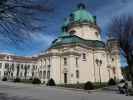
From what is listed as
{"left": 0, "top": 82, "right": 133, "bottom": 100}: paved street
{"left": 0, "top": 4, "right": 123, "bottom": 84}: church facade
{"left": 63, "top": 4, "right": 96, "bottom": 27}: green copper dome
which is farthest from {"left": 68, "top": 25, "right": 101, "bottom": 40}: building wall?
{"left": 0, "top": 82, "right": 133, "bottom": 100}: paved street

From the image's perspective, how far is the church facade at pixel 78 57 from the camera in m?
50.1

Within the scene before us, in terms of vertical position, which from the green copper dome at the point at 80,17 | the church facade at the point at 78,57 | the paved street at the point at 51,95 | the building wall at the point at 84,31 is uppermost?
the green copper dome at the point at 80,17

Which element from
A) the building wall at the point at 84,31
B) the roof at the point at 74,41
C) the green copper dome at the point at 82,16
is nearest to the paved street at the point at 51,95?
the roof at the point at 74,41

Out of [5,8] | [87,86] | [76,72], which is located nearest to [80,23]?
[76,72]

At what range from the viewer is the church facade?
50.1 meters

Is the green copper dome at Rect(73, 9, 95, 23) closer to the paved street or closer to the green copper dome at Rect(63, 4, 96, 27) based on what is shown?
the green copper dome at Rect(63, 4, 96, 27)

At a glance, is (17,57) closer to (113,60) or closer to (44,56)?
(44,56)

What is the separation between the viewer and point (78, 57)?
5106cm

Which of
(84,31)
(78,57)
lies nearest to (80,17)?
(84,31)

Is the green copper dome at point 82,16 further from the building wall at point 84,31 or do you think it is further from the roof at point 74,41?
the roof at point 74,41

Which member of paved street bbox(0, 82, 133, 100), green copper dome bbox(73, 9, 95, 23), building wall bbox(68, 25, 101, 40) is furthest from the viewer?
green copper dome bbox(73, 9, 95, 23)

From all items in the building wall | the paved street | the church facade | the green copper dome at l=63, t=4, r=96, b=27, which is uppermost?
the green copper dome at l=63, t=4, r=96, b=27

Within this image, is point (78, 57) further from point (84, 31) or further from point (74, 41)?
point (84, 31)

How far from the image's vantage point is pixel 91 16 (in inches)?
2496
